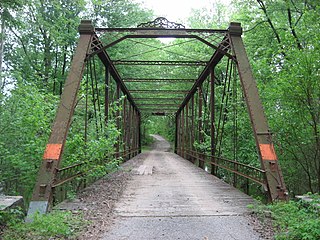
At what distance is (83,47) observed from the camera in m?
7.24

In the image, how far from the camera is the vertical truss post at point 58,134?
501cm

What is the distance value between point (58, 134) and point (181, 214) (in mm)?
2802

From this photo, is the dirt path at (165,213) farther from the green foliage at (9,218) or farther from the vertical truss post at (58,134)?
the green foliage at (9,218)

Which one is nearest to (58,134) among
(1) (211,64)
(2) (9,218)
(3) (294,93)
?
(2) (9,218)

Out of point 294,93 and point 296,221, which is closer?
point 296,221

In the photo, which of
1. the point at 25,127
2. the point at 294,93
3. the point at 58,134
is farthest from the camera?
the point at 25,127

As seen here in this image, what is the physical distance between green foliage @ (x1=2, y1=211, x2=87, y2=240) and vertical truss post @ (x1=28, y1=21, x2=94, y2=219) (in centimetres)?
37

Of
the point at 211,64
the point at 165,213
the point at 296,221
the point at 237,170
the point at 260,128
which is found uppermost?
the point at 211,64

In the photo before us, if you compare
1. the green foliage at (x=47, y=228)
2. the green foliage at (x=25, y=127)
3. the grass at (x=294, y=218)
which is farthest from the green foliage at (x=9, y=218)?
the green foliage at (x=25, y=127)

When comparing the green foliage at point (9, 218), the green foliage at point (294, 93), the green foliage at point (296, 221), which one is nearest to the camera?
the green foliage at point (296, 221)

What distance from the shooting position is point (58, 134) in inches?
231

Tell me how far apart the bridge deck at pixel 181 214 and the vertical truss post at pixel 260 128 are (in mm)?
664

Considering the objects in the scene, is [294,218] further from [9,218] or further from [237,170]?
[9,218]

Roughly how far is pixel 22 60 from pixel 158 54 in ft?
38.4
